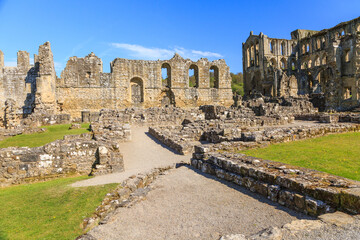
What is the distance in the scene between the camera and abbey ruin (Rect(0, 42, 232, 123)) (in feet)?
83.0

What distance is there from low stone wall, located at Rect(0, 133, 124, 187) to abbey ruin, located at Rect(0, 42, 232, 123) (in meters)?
17.5

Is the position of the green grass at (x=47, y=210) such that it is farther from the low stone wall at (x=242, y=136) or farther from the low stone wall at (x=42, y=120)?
the low stone wall at (x=42, y=120)

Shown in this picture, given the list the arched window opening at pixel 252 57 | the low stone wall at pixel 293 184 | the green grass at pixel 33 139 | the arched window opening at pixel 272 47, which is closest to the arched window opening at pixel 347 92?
the arched window opening at pixel 252 57

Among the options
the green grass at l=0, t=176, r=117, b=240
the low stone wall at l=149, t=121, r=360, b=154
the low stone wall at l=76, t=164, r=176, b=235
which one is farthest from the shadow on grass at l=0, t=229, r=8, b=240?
the low stone wall at l=149, t=121, r=360, b=154

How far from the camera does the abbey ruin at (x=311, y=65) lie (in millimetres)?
31375

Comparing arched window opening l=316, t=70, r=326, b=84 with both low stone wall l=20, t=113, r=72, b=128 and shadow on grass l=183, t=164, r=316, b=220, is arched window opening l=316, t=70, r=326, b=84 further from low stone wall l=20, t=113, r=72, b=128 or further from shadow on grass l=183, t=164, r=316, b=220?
shadow on grass l=183, t=164, r=316, b=220

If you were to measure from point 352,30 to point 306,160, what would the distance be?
160ft

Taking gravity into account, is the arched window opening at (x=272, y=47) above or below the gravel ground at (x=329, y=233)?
above

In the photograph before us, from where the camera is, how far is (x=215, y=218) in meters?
4.12

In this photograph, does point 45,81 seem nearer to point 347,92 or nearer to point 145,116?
point 145,116

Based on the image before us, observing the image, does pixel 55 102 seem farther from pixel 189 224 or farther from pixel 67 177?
pixel 189 224

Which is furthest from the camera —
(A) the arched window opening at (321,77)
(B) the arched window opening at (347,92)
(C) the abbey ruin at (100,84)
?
(A) the arched window opening at (321,77)

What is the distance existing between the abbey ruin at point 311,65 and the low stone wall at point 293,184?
24253 millimetres

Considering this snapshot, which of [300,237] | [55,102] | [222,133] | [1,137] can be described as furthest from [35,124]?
[300,237]
